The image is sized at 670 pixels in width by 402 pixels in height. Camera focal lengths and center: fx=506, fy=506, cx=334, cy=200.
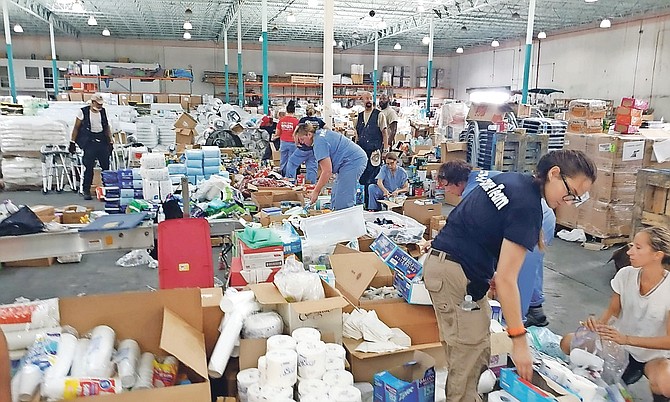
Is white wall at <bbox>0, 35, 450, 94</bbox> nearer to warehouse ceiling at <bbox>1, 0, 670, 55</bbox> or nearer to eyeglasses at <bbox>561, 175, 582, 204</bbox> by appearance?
warehouse ceiling at <bbox>1, 0, 670, 55</bbox>

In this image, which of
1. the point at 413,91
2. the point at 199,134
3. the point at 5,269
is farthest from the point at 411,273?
the point at 413,91

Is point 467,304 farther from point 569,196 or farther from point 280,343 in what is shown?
point 280,343

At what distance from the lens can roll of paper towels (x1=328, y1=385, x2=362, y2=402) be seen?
2229mm

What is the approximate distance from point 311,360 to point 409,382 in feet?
1.85

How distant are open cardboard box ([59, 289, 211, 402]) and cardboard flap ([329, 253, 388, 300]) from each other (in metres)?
1.07

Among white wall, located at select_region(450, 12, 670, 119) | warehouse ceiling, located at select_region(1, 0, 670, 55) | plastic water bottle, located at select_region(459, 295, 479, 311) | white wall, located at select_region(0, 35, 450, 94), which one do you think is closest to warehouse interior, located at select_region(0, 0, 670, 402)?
plastic water bottle, located at select_region(459, 295, 479, 311)

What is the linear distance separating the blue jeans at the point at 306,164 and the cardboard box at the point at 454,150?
2865mm

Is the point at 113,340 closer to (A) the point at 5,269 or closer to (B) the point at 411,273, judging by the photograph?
(B) the point at 411,273

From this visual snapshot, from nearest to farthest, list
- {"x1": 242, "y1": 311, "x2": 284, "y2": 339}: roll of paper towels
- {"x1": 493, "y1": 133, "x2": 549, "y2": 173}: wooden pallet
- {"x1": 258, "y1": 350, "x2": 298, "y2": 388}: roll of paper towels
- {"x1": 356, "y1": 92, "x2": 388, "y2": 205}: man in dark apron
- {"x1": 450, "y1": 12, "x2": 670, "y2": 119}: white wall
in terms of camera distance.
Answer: {"x1": 258, "y1": 350, "x2": 298, "y2": 388}: roll of paper towels → {"x1": 242, "y1": 311, "x2": 284, "y2": 339}: roll of paper towels → {"x1": 493, "y1": 133, "x2": 549, "y2": 173}: wooden pallet → {"x1": 356, "y1": 92, "x2": 388, "y2": 205}: man in dark apron → {"x1": 450, "y1": 12, "x2": 670, "y2": 119}: white wall

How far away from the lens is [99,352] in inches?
84.7

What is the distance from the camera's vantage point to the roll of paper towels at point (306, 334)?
2461mm

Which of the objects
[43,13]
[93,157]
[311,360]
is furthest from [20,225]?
[43,13]

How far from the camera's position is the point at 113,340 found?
91.5 inches

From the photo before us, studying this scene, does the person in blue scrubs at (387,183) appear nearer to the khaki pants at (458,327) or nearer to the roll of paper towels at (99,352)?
the khaki pants at (458,327)
